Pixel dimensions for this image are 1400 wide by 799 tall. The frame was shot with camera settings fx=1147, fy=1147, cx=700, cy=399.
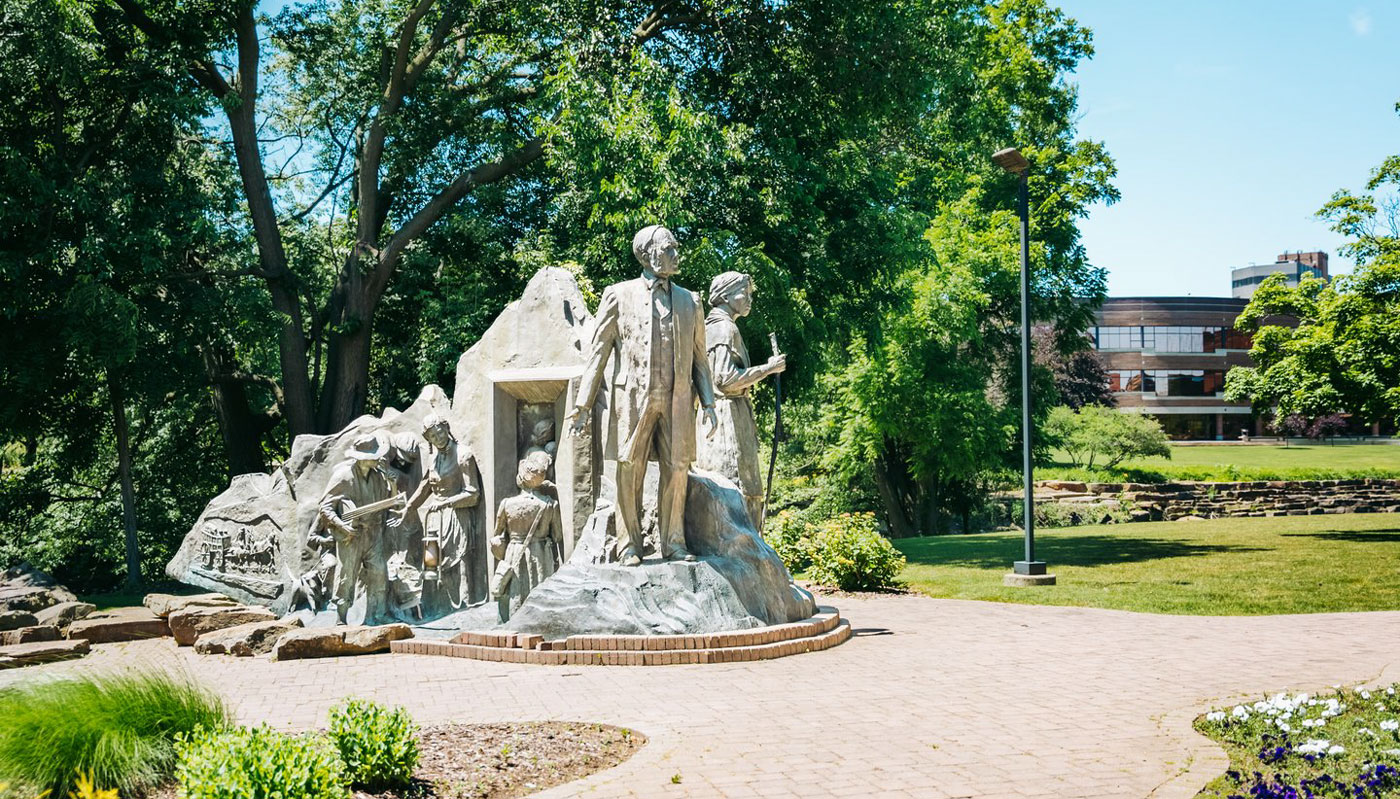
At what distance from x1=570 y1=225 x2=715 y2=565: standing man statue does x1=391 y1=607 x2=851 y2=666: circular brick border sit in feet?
3.23

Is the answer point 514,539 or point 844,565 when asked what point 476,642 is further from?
point 844,565

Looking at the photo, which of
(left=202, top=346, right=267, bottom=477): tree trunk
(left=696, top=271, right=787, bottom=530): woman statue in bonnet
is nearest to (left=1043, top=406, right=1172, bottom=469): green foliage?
(left=202, top=346, right=267, bottom=477): tree trunk

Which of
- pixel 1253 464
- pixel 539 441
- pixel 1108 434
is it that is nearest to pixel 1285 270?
pixel 1253 464

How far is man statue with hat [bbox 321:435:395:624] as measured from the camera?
12391mm

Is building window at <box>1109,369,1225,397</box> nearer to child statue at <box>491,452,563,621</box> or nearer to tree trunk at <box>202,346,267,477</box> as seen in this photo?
tree trunk at <box>202,346,267,477</box>

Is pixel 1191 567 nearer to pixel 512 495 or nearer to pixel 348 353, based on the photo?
pixel 512 495

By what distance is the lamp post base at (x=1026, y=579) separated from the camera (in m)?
16.0

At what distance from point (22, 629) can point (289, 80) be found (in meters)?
17.2

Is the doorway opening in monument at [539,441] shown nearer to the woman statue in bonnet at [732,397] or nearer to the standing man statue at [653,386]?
the standing man statue at [653,386]

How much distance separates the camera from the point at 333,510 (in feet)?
40.6

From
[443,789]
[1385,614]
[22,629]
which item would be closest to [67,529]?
[22,629]

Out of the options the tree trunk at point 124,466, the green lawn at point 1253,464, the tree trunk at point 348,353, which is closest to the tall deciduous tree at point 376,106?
the tree trunk at point 348,353

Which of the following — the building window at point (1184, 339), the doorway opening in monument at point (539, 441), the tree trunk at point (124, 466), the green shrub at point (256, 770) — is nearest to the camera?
the green shrub at point (256, 770)

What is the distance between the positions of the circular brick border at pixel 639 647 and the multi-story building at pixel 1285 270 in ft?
225
